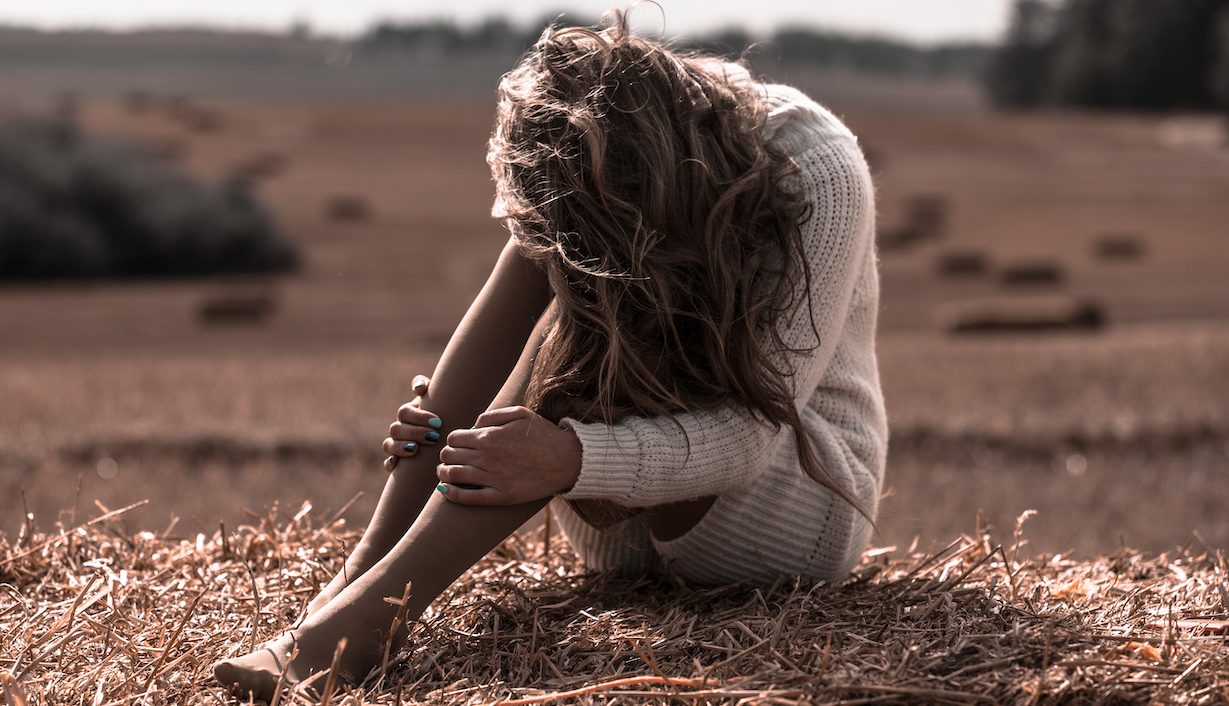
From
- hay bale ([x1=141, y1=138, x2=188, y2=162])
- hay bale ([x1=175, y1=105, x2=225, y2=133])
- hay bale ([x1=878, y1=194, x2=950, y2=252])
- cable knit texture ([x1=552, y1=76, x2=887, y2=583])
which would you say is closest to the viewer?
cable knit texture ([x1=552, y1=76, x2=887, y2=583])

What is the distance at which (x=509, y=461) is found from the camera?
2254mm

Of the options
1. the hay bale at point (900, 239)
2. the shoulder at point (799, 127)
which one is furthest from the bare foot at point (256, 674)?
the hay bale at point (900, 239)

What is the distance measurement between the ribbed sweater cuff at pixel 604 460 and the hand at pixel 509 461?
17 millimetres

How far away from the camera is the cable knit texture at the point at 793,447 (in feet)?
7.72

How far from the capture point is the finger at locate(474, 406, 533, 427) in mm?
2273

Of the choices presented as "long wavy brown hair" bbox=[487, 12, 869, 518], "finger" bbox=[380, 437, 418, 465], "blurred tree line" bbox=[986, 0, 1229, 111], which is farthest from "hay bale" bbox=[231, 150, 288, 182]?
"blurred tree line" bbox=[986, 0, 1229, 111]

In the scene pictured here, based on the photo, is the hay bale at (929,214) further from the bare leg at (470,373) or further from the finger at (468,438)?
the finger at (468,438)

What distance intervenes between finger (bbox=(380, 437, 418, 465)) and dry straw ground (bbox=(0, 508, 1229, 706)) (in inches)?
11.6

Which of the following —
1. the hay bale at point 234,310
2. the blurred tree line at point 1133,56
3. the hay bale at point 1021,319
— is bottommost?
the blurred tree line at point 1133,56

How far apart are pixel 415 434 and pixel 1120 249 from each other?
47.5 feet

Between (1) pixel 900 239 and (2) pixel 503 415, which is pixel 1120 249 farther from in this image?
(2) pixel 503 415

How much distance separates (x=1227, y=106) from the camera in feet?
128

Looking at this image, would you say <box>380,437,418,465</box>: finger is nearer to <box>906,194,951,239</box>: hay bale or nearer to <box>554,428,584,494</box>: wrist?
<box>554,428,584,494</box>: wrist

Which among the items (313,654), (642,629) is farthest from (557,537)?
(313,654)
